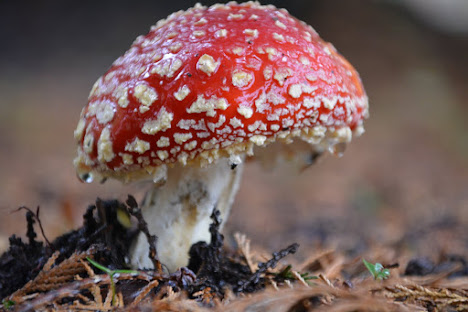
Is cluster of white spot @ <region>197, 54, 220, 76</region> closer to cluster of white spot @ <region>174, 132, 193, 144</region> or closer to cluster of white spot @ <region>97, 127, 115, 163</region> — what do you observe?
cluster of white spot @ <region>174, 132, 193, 144</region>

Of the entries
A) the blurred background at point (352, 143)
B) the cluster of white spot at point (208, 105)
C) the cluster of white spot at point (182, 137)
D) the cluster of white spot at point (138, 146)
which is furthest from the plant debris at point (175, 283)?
the blurred background at point (352, 143)

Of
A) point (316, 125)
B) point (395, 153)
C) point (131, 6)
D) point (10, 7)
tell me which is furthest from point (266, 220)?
point (10, 7)

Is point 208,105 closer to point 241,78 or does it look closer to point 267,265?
point 241,78

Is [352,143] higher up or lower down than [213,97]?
lower down

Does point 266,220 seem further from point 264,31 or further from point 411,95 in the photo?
point 411,95

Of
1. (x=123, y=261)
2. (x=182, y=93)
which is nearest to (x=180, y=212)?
(x=123, y=261)

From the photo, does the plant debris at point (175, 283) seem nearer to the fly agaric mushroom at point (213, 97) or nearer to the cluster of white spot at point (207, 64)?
the fly agaric mushroom at point (213, 97)

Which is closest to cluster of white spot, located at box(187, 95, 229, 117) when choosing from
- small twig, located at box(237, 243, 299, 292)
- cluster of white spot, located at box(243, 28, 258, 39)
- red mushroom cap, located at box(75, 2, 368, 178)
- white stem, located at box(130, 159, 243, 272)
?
red mushroom cap, located at box(75, 2, 368, 178)
